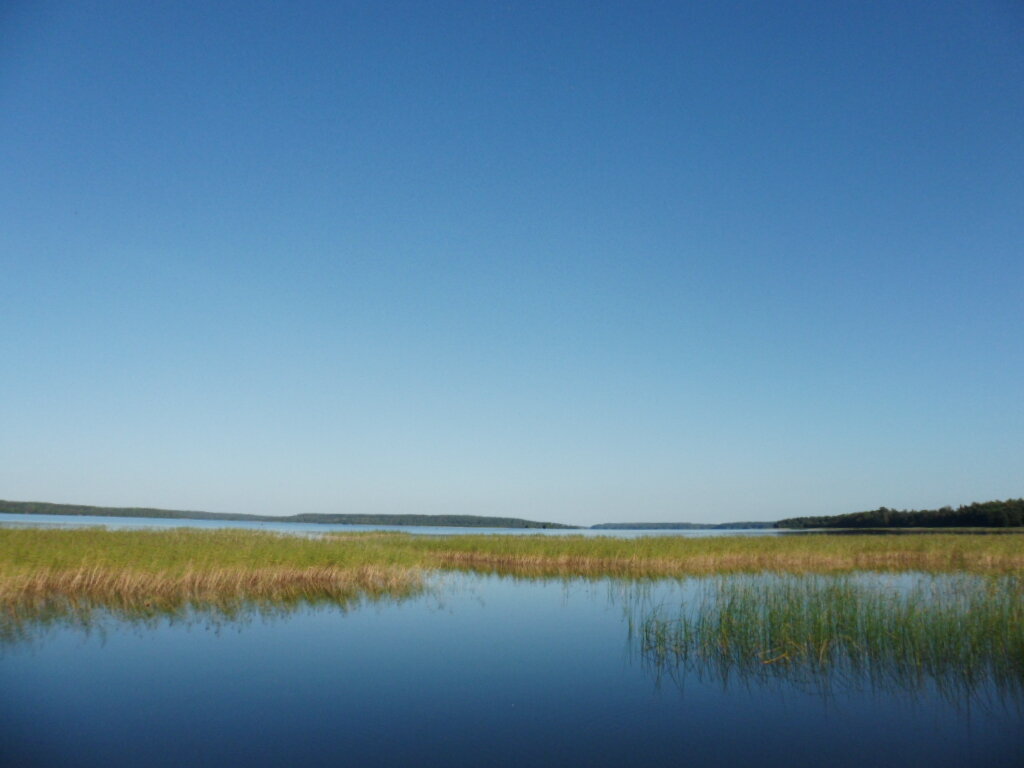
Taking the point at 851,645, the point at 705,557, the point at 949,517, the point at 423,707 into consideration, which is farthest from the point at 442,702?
the point at 949,517

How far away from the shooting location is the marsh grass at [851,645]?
9477 mm

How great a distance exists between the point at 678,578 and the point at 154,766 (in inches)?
730

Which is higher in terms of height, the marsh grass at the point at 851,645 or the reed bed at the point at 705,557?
the marsh grass at the point at 851,645

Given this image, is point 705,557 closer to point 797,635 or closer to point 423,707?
point 797,635

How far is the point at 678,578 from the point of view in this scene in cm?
2188

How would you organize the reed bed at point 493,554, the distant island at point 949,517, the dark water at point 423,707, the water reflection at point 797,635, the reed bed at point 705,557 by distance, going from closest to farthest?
1. the dark water at point 423,707
2. the water reflection at point 797,635
3. the reed bed at point 493,554
4. the reed bed at point 705,557
5. the distant island at point 949,517

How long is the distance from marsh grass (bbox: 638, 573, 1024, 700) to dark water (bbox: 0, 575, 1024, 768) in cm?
40

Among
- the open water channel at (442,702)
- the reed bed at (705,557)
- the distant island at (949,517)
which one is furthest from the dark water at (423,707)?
the distant island at (949,517)

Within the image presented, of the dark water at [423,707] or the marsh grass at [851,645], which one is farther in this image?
the marsh grass at [851,645]

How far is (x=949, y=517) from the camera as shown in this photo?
238 feet

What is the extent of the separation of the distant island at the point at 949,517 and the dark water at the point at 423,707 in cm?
6670

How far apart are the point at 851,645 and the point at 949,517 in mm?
78020

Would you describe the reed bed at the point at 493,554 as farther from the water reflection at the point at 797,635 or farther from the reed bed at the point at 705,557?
the water reflection at the point at 797,635

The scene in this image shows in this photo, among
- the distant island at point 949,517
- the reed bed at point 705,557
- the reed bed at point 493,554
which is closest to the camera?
the reed bed at point 493,554
